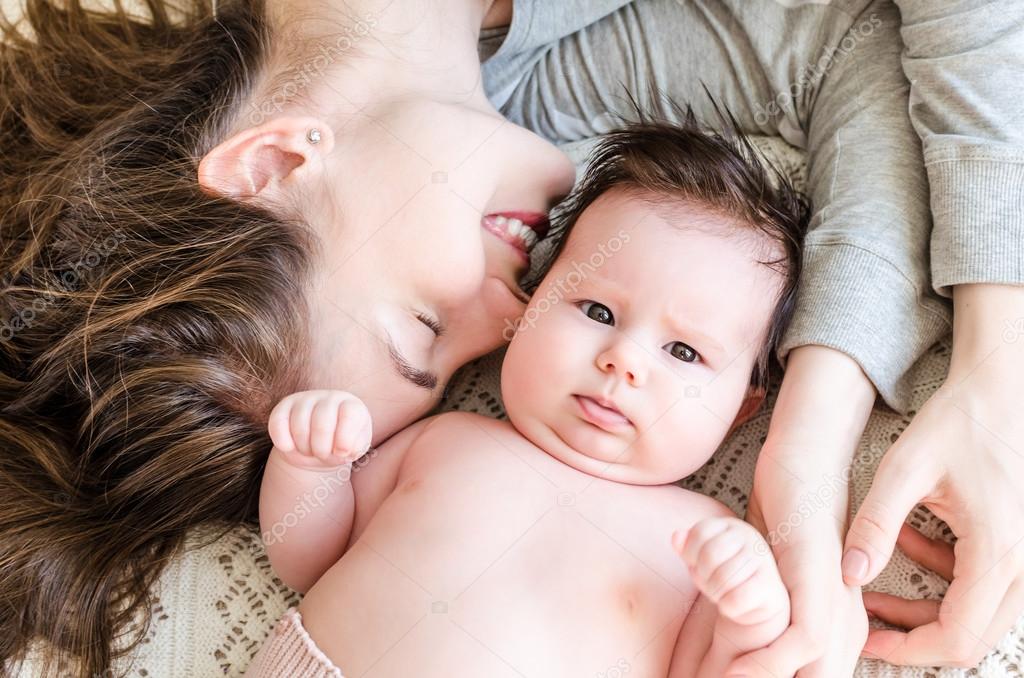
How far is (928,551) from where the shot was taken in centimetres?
110

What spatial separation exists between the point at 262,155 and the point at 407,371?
0.35 metres

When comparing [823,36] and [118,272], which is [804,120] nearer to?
[823,36]

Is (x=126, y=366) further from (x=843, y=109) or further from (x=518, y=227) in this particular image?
(x=843, y=109)

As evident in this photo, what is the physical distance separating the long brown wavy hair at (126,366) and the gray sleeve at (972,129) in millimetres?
844

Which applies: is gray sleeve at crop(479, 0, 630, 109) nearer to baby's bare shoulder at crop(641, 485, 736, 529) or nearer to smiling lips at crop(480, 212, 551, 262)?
smiling lips at crop(480, 212, 551, 262)

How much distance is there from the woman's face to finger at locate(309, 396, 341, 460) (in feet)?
0.47

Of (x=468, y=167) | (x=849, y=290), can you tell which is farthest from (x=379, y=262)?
(x=849, y=290)

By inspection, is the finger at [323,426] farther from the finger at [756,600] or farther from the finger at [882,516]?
the finger at [882,516]

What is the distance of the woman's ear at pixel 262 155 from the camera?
3.67 feet

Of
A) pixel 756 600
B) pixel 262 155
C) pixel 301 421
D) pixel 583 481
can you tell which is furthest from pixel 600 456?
pixel 262 155

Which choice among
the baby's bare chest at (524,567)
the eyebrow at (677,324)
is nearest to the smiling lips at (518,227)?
the eyebrow at (677,324)

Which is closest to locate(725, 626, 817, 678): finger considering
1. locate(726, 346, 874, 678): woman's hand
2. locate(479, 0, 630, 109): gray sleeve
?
locate(726, 346, 874, 678): woman's hand

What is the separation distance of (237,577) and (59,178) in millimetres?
606

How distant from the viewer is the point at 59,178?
1.18 m
